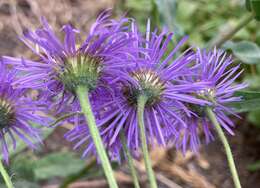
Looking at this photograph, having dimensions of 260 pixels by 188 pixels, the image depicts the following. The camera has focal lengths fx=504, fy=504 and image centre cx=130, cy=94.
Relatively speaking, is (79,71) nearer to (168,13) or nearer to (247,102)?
(247,102)

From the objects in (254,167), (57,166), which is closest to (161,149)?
(254,167)

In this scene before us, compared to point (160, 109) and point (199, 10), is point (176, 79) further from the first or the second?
point (199, 10)

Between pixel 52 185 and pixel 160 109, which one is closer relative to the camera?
pixel 160 109

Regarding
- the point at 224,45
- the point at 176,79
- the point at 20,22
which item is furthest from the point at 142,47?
the point at 20,22

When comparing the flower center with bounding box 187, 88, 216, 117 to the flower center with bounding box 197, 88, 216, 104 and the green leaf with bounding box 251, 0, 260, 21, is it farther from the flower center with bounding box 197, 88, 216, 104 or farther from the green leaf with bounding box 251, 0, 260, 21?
the green leaf with bounding box 251, 0, 260, 21

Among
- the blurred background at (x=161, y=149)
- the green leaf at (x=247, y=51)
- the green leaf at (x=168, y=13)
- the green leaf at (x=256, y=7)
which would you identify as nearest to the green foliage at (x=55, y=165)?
the blurred background at (x=161, y=149)

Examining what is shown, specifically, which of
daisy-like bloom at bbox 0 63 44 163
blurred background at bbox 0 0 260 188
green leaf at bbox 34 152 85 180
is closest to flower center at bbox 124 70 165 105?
daisy-like bloom at bbox 0 63 44 163
